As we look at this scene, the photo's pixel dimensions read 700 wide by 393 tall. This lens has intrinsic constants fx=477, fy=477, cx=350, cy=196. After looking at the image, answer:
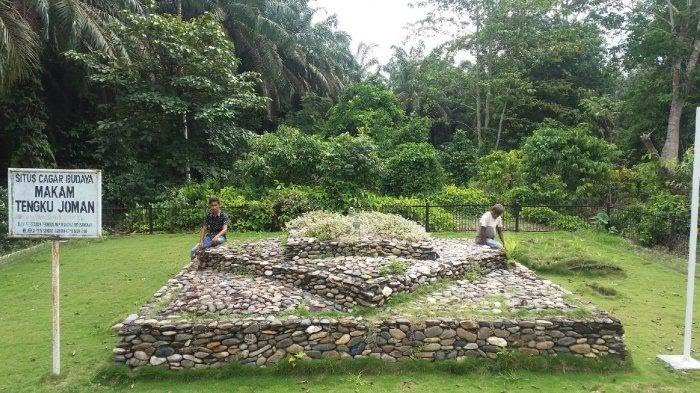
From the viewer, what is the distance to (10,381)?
4.92 meters

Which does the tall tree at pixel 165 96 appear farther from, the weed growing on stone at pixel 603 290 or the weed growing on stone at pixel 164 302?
the weed growing on stone at pixel 603 290

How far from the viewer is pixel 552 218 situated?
1461cm

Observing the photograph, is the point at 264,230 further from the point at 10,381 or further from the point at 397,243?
the point at 10,381

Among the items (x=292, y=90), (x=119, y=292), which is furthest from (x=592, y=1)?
(x=119, y=292)

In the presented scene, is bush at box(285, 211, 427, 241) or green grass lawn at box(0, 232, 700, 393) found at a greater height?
bush at box(285, 211, 427, 241)

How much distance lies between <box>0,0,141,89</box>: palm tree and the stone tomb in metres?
8.14

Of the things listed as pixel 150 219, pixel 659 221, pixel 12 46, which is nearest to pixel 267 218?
pixel 150 219

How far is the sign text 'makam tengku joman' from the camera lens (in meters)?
5.02

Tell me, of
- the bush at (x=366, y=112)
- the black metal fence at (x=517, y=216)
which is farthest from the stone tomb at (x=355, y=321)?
the bush at (x=366, y=112)

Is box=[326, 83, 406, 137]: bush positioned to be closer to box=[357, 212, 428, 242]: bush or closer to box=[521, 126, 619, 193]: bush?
box=[521, 126, 619, 193]: bush

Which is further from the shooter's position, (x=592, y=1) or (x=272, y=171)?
(x=592, y=1)

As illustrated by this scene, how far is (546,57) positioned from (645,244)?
1504cm

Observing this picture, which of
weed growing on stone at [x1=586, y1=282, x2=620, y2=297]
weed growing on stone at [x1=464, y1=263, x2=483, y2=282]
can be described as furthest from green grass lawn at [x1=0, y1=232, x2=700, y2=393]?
weed growing on stone at [x1=464, y1=263, x2=483, y2=282]

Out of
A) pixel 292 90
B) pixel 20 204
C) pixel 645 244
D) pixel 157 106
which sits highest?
pixel 292 90
